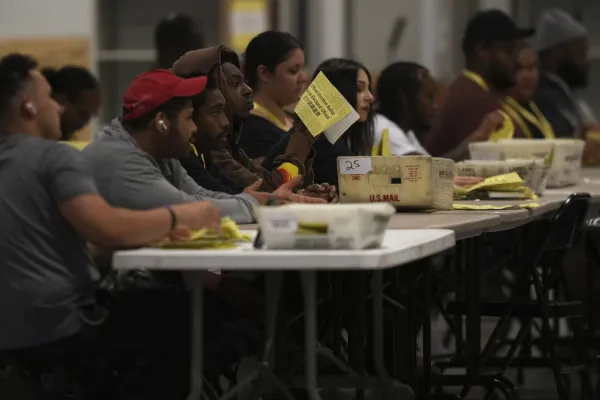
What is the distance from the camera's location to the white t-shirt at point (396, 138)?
17.1 ft

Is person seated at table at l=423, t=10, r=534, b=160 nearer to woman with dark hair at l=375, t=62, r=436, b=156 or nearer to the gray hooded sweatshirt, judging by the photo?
woman with dark hair at l=375, t=62, r=436, b=156

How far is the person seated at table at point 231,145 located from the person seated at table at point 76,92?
6.39ft

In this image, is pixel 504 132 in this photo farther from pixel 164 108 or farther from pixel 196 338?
pixel 196 338

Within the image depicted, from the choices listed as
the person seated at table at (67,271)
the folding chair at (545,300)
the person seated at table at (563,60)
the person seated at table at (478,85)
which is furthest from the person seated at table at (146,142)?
the person seated at table at (563,60)

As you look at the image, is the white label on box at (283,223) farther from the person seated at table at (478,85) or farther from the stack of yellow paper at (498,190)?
the person seated at table at (478,85)

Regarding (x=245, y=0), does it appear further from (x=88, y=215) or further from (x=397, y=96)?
(x=88, y=215)

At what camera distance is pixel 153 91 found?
2.98 metres

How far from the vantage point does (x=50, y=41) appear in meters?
7.95

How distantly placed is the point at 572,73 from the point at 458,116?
1.83m

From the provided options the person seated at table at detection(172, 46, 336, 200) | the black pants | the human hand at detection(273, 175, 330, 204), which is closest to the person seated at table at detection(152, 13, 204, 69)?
the person seated at table at detection(172, 46, 336, 200)

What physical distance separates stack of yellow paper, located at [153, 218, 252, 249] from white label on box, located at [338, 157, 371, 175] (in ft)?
2.53

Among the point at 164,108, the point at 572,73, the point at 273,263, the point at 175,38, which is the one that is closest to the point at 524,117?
the point at 572,73

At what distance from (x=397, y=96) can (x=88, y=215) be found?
10.4ft

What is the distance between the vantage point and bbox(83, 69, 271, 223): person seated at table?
114 inches
